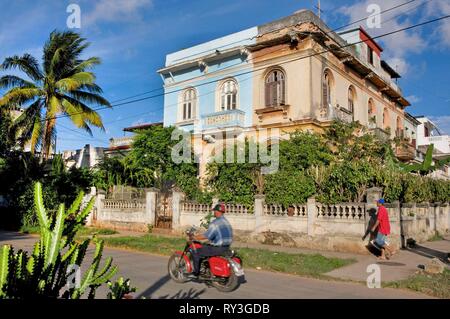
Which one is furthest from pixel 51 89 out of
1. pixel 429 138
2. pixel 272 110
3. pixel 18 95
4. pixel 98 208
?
pixel 429 138

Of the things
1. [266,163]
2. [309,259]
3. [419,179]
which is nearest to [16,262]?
[309,259]

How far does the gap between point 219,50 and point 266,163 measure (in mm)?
9228

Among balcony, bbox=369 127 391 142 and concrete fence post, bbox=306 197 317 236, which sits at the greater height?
balcony, bbox=369 127 391 142

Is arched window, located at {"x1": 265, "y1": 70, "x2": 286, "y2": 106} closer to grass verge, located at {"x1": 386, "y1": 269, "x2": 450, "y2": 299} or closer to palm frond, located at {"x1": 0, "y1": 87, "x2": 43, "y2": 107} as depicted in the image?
grass verge, located at {"x1": 386, "y1": 269, "x2": 450, "y2": 299}

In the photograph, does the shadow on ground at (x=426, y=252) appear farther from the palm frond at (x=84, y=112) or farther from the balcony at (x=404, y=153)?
the palm frond at (x=84, y=112)

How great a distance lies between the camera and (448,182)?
70.4 feet

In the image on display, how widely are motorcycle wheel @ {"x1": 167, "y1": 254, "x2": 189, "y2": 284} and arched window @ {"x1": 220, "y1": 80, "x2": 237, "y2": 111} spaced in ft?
46.9

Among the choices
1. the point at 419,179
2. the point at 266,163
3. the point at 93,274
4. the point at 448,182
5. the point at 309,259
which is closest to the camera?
the point at 93,274

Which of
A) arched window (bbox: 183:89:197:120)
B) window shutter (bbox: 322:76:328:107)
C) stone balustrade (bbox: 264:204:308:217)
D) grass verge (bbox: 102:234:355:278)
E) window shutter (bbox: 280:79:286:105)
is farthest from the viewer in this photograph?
arched window (bbox: 183:89:197:120)

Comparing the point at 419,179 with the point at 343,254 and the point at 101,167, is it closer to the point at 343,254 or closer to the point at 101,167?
the point at 343,254

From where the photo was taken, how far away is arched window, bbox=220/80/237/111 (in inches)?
845

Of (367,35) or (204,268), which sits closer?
(204,268)

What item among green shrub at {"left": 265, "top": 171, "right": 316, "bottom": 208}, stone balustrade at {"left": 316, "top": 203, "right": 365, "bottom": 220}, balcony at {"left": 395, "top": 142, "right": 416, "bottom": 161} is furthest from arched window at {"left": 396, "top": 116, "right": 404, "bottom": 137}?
stone balustrade at {"left": 316, "top": 203, "right": 365, "bottom": 220}

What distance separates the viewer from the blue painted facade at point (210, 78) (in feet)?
68.0
